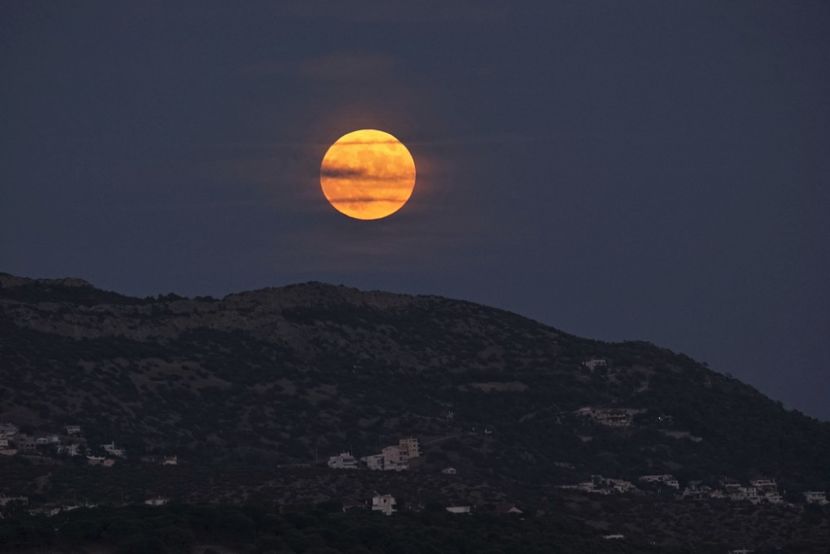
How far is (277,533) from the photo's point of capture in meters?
102

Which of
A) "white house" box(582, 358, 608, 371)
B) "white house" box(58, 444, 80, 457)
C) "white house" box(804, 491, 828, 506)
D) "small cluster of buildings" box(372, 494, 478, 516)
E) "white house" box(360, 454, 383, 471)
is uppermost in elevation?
"white house" box(582, 358, 608, 371)

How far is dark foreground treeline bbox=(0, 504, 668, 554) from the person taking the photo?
311ft

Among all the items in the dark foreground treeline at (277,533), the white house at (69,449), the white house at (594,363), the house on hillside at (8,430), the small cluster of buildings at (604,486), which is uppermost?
the white house at (594,363)

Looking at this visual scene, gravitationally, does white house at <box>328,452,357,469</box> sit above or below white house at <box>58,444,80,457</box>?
below

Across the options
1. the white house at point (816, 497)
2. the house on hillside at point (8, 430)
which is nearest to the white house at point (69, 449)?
the house on hillside at point (8, 430)

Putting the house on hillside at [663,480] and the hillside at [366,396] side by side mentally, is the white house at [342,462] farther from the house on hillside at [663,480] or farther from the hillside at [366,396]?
the house on hillside at [663,480]

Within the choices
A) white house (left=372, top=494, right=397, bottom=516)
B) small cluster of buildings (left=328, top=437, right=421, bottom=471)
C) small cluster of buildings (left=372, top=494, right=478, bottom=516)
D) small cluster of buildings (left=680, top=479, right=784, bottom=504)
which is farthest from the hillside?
white house (left=372, top=494, right=397, bottom=516)

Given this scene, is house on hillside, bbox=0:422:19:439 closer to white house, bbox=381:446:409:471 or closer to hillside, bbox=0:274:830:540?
hillside, bbox=0:274:830:540

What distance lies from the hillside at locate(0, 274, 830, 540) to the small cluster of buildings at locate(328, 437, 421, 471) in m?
1.19

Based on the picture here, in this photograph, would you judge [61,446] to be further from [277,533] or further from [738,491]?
[738,491]

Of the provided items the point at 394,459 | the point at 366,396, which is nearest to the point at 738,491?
the point at 394,459

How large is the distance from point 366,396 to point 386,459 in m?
25.2

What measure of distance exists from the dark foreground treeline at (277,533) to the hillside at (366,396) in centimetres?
2031

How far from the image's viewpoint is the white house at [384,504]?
4645 inches
